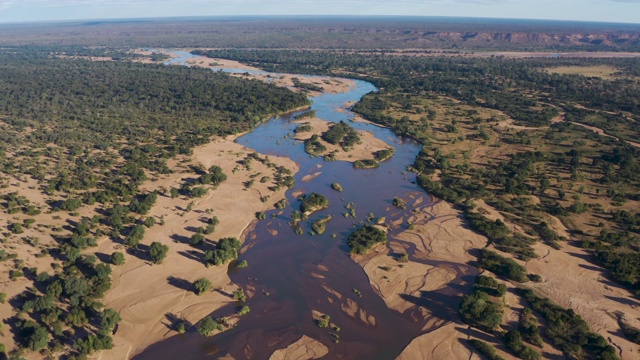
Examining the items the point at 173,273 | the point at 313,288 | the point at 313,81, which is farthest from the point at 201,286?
the point at 313,81

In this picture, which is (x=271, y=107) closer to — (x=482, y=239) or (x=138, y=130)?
(x=138, y=130)

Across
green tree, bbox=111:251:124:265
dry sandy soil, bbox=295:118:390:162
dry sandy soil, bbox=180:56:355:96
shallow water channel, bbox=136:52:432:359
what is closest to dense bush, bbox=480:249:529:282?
shallow water channel, bbox=136:52:432:359

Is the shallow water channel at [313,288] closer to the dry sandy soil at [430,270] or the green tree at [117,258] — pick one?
the dry sandy soil at [430,270]

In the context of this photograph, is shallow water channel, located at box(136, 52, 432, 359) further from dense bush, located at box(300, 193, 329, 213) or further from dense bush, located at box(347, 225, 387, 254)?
dense bush, located at box(347, 225, 387, 254)

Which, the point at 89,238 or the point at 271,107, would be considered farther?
the point at 271,107

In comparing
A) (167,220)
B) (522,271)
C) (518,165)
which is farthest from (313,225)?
(518,165)
